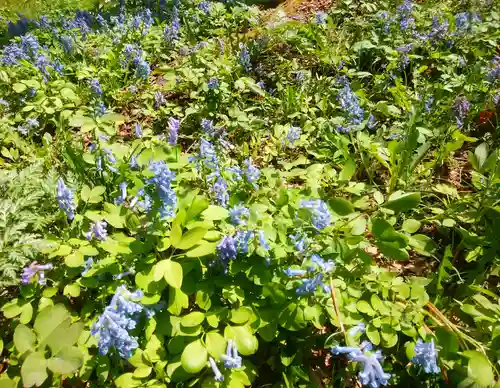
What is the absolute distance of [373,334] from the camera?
1.49 meters

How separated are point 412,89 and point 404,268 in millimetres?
1728

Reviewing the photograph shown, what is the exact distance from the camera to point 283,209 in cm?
171

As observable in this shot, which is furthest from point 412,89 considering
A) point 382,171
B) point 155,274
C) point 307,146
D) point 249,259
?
point 155,274

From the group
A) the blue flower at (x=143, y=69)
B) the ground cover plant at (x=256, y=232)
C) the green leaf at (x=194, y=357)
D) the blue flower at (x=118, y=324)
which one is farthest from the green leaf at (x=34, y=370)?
the blue flower at (x=143, y=69)

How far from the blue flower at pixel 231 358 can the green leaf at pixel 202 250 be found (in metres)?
0.33

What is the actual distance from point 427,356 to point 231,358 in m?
0.69

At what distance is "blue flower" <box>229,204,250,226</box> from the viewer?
5.08 ft

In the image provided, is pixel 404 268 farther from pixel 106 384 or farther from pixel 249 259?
pixel 106 384

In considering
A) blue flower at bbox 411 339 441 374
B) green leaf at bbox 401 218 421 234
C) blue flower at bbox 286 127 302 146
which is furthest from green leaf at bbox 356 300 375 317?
blue flower at bbox 286 127 302 146

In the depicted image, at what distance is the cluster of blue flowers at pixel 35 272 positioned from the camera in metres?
1.60

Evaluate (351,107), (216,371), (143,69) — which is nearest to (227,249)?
(216,371)

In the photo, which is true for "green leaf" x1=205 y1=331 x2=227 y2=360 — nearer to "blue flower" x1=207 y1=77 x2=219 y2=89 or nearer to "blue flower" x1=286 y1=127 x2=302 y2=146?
"blue flower" x1=286 y1=127 x2=302 y2=146

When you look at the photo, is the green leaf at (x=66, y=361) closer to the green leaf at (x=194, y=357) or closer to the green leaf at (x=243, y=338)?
the green leaf at (x=194, y=357)

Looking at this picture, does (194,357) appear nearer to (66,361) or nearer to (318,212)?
(66,361)
